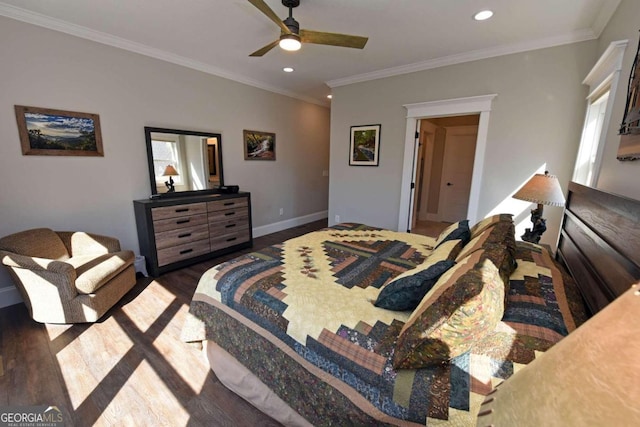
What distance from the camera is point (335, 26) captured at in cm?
260

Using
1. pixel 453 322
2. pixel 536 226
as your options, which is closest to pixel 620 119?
pixel 536 226

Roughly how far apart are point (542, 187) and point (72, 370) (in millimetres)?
3695

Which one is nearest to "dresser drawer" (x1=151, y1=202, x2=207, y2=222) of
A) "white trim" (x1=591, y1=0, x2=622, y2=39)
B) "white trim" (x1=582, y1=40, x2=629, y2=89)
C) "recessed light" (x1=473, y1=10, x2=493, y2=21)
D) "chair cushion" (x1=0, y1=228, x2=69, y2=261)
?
"chair cushion" (x1=0, y1=228, x2=69, y2=261)

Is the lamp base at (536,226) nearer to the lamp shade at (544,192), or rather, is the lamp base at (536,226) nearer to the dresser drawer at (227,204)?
the lamp shade at (544,192)

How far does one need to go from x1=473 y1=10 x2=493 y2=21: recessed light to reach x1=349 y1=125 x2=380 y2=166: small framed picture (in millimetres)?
1744

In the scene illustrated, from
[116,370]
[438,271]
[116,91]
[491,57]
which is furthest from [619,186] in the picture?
[116,91]

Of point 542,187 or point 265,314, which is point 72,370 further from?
point 542,187

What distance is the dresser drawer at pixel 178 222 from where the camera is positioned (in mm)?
3088

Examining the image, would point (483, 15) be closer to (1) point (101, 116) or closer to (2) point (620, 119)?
(2) point (620, 119)

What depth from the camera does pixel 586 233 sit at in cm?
145

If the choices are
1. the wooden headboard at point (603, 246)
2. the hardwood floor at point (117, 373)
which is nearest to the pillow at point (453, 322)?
the wooden headboard at point (603, 246)

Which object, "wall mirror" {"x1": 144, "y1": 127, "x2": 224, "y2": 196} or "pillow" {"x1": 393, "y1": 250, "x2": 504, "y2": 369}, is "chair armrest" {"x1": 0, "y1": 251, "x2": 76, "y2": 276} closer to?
"wall mirror" {"x1": 144, "y1": 127, "x2": 224, "y2": 196}

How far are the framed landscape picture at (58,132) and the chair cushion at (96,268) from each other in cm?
112

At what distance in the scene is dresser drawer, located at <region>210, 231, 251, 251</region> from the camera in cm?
370
